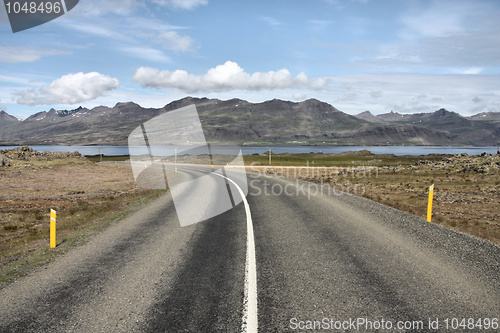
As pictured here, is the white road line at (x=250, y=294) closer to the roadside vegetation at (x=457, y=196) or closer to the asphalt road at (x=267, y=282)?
the asphalt road at (x=267, y=282)

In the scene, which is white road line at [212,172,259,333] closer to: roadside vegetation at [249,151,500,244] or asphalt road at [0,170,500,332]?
asphalt road at [0,170,500,332]

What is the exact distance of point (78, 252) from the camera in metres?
8.11

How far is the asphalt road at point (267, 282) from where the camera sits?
4.50m

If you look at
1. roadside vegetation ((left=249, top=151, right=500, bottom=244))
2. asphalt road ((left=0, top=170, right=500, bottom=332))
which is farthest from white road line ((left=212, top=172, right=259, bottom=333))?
roadside vegetation ((left=249, top=151, right=500, bottom=244))

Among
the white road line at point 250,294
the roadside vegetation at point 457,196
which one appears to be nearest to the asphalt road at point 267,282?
the white road line at point 250,294

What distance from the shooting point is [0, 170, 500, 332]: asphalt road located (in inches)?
177

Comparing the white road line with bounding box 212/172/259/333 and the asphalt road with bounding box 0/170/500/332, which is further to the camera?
the asphalt road with bounding box 0/170/500/332

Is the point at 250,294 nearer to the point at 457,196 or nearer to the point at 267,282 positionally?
the point at 267,282

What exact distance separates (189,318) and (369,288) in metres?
3.20

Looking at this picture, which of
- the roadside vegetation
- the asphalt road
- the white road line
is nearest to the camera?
the white road line

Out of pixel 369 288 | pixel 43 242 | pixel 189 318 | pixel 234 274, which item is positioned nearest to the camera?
Result: pixel 189 318

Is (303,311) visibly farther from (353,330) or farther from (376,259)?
(376,259)

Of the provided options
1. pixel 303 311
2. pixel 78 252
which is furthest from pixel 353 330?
pixel 78 252

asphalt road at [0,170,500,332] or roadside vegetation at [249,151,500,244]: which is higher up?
asphalt road at [0,170,500,332]
